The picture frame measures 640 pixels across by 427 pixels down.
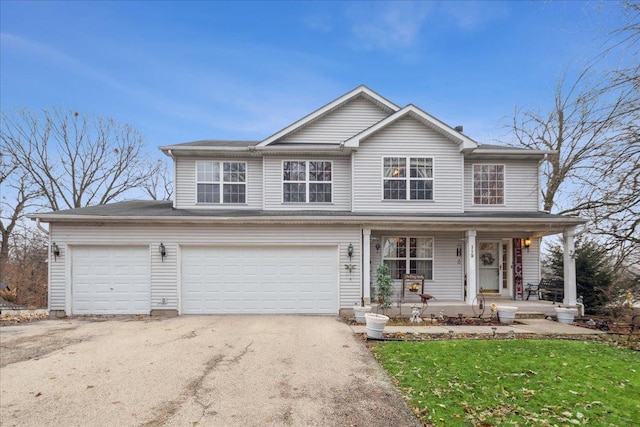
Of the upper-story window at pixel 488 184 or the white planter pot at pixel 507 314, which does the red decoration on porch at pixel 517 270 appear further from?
the white planter pot at pixel 507 314

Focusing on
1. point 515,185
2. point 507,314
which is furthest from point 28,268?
point 515,185

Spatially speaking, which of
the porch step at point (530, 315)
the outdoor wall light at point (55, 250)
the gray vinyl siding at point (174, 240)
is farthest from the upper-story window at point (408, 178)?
the outdoor wall light at point (55, 250)

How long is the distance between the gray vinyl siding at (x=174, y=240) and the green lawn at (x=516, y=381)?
3.68m

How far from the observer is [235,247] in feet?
34.6

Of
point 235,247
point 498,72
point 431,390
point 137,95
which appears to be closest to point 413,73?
point 498,72

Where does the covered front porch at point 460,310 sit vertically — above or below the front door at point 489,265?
below

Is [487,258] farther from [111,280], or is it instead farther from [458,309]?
[111,280]

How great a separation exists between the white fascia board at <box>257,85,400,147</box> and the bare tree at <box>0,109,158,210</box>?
649 inches

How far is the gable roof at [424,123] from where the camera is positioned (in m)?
11.3

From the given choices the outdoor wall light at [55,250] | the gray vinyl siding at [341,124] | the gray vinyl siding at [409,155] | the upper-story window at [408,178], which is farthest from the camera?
the gray vinyl siding at [341,124]

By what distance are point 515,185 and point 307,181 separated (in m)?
8.07

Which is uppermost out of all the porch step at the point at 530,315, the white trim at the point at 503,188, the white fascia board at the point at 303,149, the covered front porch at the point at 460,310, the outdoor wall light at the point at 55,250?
the white fascia board at the point at 303,149

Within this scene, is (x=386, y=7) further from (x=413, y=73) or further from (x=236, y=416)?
(x=236, y=416)

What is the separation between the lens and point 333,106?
41.1ft
